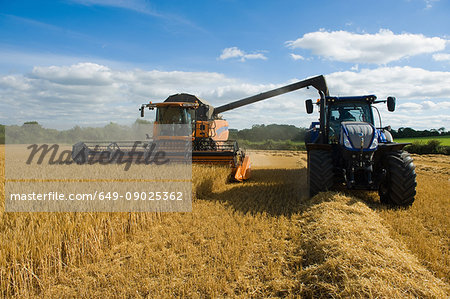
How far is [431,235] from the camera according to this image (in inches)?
159

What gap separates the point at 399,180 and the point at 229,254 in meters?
3.68

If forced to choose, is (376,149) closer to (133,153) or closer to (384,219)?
(384,219)

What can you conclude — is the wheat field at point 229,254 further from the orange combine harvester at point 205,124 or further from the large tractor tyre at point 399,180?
the orange combine harvester at point 205,124

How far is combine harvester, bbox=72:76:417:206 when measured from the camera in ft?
17.9


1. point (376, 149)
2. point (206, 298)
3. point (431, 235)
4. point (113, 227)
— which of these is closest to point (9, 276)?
point (113, 227)

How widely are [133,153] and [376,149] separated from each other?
22.1 feet

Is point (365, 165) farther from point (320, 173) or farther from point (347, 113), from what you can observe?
point (347, 113)

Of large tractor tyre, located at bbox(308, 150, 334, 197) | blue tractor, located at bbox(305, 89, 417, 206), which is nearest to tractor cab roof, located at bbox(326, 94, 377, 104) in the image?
blue tractor, located at bbox(305, 89, 417, 206)

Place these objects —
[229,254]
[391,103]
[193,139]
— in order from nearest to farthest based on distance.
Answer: [229,254] < [391,103] < [193,139]

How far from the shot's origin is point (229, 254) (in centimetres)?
344

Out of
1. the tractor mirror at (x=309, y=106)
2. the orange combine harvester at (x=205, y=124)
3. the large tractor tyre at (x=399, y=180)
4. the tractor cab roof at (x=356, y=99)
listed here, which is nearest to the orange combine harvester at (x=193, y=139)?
the orange combine harvester at (x=205, y=124)

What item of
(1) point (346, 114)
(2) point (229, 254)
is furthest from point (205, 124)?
(2) point (229, 254)

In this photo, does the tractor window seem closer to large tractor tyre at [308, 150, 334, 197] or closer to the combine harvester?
the combine harvester

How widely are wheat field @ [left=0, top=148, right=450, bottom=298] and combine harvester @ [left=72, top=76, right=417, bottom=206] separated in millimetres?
686
